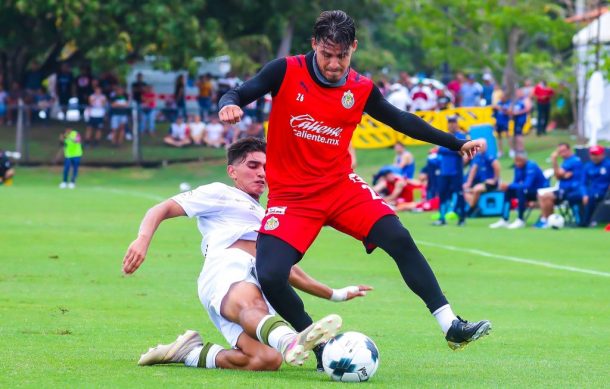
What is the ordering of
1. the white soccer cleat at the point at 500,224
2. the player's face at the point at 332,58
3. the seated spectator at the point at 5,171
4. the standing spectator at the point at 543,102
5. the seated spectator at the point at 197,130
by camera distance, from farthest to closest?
the seated spectator at the point at 197,130 → the standing spectator at the point at 543,102 → the seated spectator at the point at 5,171 → the white soccer cleat at the point at 500,224 → the player's face at the point at 332,58

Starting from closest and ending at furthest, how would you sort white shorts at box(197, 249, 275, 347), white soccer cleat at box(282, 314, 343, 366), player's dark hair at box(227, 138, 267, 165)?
white soccer cleat at box(282, 314, 343, 366) < white shorts at box(197, 249, 275, 347) < player's dark hair at box(227, 138, 267, 165)

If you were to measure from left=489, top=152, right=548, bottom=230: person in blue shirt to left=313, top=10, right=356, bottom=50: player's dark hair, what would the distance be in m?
17.8

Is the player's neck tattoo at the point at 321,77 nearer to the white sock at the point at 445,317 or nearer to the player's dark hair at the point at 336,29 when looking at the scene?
the player's dark hair at the point at 336,29

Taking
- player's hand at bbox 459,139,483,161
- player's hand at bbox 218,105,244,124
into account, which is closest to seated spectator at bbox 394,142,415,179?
player's hand at bbox 459,139,483,161

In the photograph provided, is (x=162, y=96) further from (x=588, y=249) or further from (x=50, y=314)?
(x=50, y=314)

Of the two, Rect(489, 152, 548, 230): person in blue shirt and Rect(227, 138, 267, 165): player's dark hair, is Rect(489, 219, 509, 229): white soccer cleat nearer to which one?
Rect(489, 152, 548, 230): person in blue shirt

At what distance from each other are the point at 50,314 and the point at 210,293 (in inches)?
149

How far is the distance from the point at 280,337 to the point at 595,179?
18497 mm

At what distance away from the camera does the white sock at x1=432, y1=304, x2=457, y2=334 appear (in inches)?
313

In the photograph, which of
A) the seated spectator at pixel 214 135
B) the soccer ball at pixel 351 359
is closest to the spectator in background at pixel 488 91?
the seated spectator at pixel 214 135

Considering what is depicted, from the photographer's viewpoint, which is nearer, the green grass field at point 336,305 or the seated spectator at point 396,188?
the green grass field at point 336,305

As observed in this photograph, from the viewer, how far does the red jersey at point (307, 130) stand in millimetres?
8070

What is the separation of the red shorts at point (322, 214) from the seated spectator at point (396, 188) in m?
22.1

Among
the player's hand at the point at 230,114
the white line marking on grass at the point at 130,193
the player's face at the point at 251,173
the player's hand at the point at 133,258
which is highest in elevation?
the player's hand at the point at 230,114
